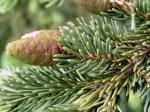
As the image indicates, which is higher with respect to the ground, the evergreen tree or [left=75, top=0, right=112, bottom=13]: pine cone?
[left=75, top=0, right=112, bottom=13]: pine cone

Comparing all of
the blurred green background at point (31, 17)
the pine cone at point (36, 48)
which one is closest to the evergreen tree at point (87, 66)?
the pine cone at point (36, 48)

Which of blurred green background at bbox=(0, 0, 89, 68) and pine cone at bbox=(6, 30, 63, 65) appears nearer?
pine cone at bbox=(6, 30, 63, 65)

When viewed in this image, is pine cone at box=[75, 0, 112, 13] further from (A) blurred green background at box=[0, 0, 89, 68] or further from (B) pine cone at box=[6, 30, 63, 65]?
(A) blurred green background at box=[0, 0, 89, 68]

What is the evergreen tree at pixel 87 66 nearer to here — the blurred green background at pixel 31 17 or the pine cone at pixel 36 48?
the pine cone at pixel 36 48

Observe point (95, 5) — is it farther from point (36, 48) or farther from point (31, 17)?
point (31, 17)

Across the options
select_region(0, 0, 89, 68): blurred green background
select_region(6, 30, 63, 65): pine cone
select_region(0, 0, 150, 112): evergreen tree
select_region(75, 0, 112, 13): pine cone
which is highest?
select_region(0, 0, 89, 68): blurred green background

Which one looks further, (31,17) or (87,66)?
(31,17)

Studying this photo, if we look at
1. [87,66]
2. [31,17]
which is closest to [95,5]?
[87,66]

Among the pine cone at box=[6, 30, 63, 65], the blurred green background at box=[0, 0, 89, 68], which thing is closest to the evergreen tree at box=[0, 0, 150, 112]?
the pine cone at box=[6, 30, 63, 65]
